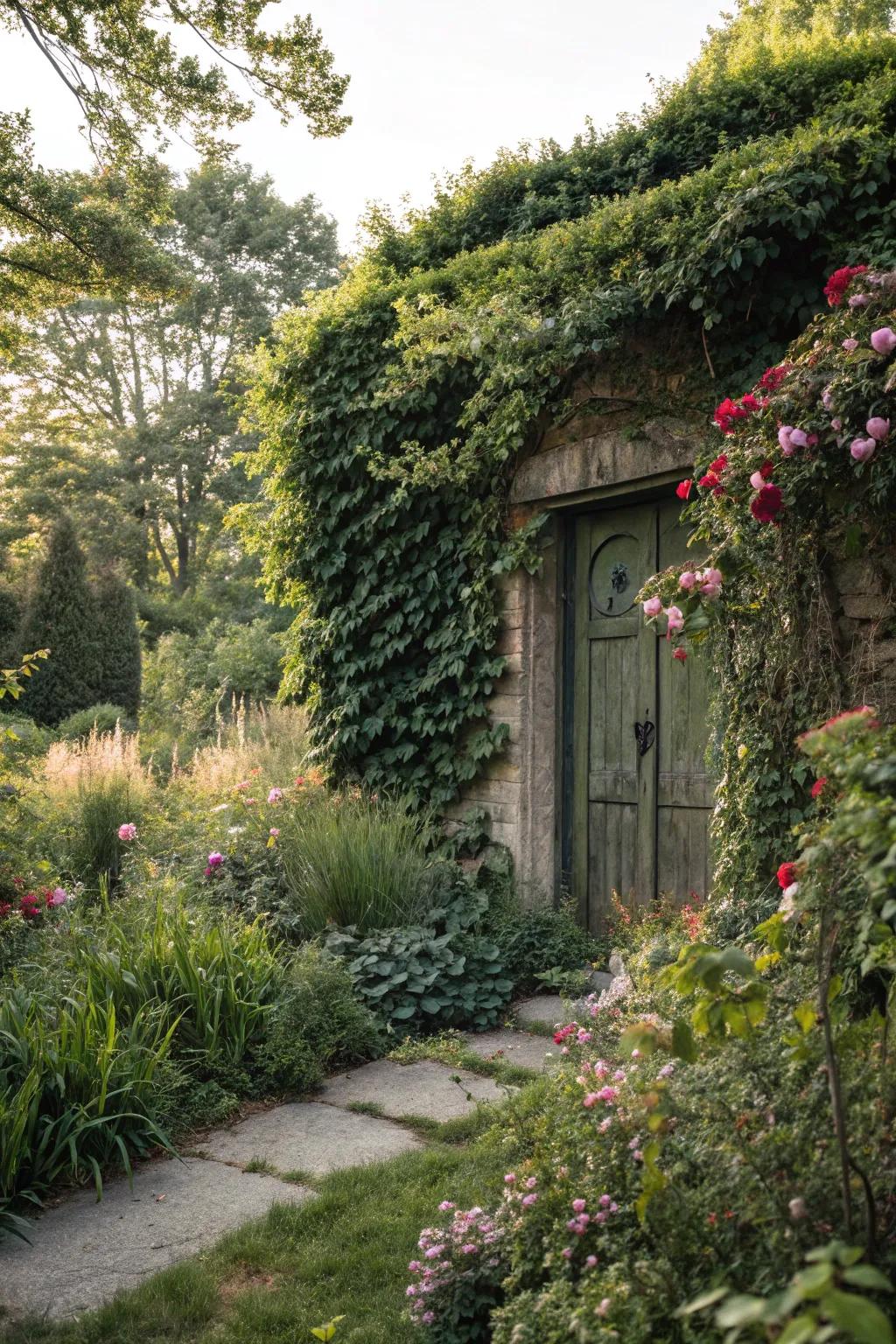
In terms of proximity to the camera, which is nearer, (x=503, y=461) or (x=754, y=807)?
(x=754, y=807)

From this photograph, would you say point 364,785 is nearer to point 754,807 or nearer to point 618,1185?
point 754,807

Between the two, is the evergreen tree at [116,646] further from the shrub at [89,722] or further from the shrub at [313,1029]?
the shrub at [313,1029]

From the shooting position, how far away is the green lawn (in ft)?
7.52

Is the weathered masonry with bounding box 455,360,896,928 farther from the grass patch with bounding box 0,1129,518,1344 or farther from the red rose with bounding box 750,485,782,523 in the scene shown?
the grass patch with bounding box 0,1129,518,1344

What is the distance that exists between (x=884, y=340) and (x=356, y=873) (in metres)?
3.31

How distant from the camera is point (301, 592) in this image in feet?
22.8

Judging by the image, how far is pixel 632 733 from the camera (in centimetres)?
529

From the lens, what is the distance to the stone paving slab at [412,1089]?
3.61 metres

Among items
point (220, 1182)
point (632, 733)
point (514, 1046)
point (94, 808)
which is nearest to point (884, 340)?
point (632, 733)

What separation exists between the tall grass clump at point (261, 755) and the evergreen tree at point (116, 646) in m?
6.50

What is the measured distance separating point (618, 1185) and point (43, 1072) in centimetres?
188

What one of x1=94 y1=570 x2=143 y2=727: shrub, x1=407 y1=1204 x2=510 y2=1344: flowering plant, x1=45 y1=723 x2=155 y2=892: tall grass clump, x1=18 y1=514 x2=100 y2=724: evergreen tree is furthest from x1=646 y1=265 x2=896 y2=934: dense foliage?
x1=94 y1=570 x2=143 y2=727: shrub

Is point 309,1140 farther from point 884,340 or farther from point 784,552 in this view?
point 884,340

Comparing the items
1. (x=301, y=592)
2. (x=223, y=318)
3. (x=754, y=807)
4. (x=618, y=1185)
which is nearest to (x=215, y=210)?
(x=223, y=318)
